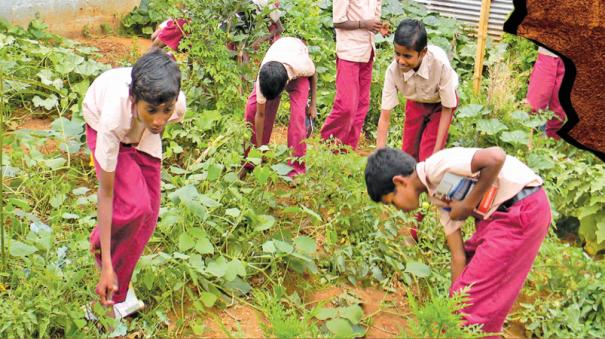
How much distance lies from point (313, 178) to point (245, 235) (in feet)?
→ 1.97

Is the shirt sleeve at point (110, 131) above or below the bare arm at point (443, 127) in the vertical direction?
above

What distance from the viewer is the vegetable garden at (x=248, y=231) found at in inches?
138

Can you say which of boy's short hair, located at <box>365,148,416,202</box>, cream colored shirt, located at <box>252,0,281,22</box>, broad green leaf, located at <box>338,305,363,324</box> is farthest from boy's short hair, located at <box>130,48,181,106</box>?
cream colored shirt, located at <box>252,0,281,22</box>

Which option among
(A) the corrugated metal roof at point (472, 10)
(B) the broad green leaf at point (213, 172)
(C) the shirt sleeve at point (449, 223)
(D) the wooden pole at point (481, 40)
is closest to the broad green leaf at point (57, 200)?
(B) the broad green leaf at point (213, 172)

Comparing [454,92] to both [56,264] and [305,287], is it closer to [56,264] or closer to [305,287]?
[305,287]

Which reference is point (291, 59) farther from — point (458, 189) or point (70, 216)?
point (458, 189)

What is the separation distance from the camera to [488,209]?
3.22 metres

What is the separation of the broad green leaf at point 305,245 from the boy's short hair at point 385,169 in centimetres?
86

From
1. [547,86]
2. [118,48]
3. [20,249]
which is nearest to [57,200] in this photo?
[20,249]

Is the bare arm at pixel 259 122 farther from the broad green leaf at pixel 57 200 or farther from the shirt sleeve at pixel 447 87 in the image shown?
the broad green leaf at pixel 57 200

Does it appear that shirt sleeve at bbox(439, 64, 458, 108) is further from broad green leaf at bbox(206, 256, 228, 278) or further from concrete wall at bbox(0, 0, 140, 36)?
concrete wall at bbox(0, 0, 140, 36)

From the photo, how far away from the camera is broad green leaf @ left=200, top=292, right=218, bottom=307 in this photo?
3.68 m

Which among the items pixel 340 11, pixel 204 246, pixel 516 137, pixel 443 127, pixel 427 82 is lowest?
pixel 516 137

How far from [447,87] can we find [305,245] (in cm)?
121
